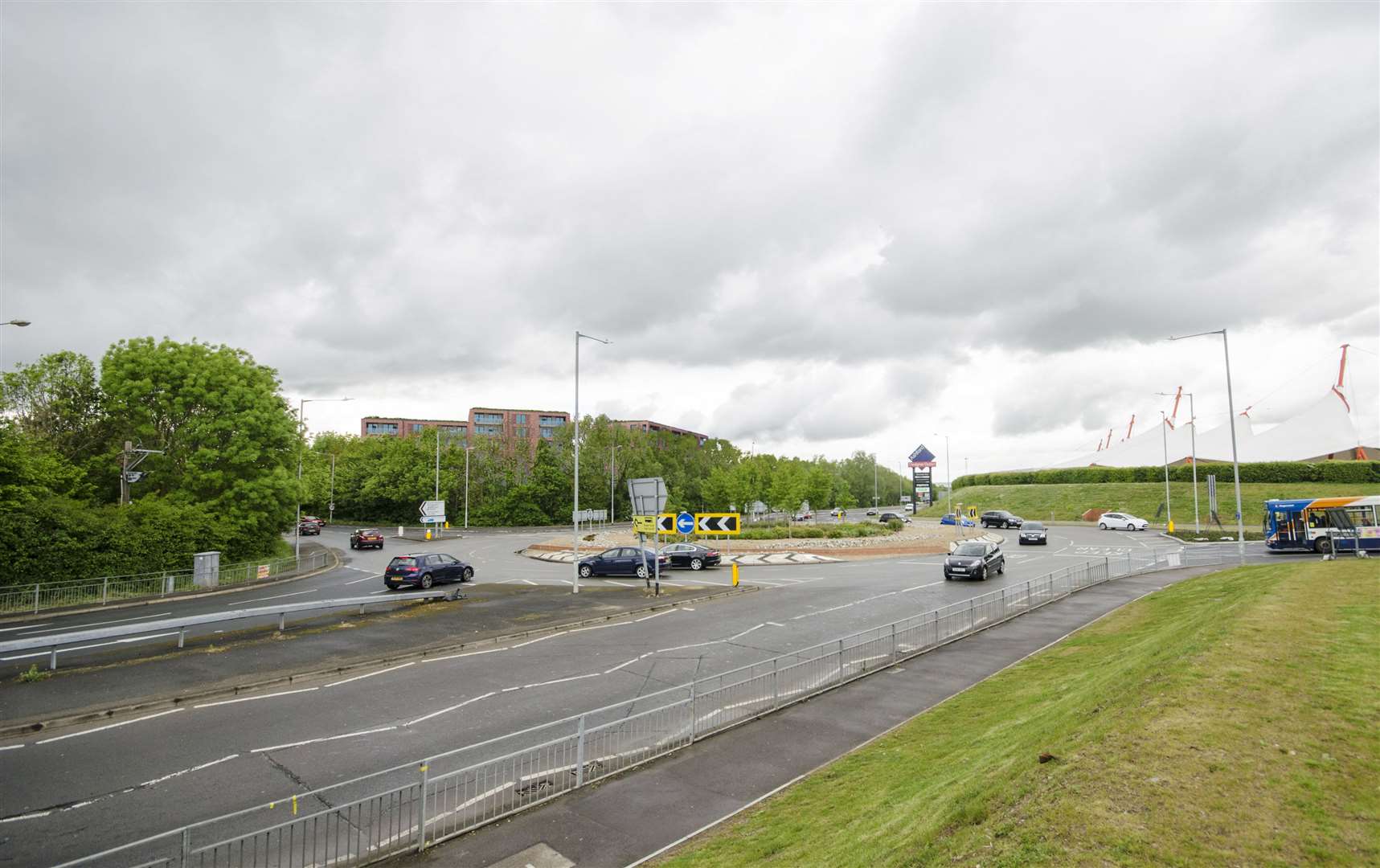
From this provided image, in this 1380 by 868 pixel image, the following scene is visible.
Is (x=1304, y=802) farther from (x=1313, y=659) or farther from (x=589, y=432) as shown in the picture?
(x=589, y=432)

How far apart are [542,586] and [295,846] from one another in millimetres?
20846

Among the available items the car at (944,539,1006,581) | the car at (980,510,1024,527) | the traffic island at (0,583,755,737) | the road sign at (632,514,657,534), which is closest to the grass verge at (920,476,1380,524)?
the car at (980,510,1024,527)

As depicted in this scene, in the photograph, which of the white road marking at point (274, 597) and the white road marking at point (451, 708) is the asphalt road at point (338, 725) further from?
the white road marking at point (274, 597)

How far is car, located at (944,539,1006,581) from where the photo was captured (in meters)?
27.6

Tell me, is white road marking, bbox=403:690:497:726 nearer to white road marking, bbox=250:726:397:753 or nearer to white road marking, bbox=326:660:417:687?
white road marking, bbox=250:726:397:753

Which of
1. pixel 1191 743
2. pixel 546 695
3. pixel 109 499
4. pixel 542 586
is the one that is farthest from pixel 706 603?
pixel 109 499

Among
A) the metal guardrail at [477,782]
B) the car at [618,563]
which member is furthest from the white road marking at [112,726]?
the car at [618,563]

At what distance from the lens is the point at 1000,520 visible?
61.8 meters

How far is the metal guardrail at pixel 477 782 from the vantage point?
7.24m

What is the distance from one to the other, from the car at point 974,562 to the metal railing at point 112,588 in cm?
3285

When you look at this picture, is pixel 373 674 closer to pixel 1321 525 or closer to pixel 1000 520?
pixel 1321 525

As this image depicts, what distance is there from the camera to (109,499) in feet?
120

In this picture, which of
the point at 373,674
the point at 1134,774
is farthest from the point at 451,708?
the point at 1134,774

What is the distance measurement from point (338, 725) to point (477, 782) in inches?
172
